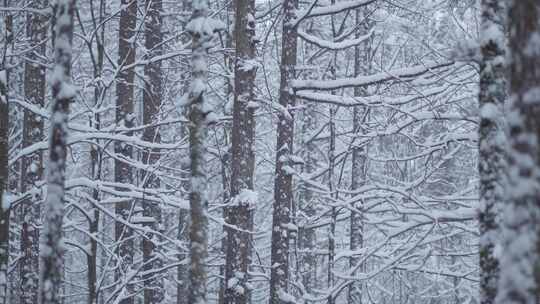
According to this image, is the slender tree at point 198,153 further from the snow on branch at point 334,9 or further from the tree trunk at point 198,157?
the snow on branch at point 334,9

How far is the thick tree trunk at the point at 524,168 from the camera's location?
337cm

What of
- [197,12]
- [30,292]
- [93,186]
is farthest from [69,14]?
[30,292]

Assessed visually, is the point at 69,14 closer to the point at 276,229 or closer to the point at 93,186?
the point at 93,186

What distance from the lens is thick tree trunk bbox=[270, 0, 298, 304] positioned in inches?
400

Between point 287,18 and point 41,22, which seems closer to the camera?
point 287,18

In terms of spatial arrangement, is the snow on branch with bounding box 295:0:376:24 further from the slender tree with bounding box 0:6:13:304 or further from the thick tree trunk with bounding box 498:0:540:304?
the thick tree trunk with bounding box 498:0:540:304

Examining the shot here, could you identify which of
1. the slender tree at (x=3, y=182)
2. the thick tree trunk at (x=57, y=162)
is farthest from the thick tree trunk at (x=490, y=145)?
the slender tree at (x=3, y=182)

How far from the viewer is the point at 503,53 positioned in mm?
5906

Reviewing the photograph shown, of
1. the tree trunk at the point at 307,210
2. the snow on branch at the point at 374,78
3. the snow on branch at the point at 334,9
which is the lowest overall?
the tree trunk at the point at 307,210

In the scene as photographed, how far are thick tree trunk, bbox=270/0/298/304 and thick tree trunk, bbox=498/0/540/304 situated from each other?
674 centimetres

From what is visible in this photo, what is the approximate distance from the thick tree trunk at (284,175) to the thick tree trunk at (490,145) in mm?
4622

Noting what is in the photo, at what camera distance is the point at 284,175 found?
10.2 metres

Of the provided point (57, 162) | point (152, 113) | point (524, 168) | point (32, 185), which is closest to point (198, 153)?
point (57, 162)

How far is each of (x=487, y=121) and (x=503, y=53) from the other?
727 mm
